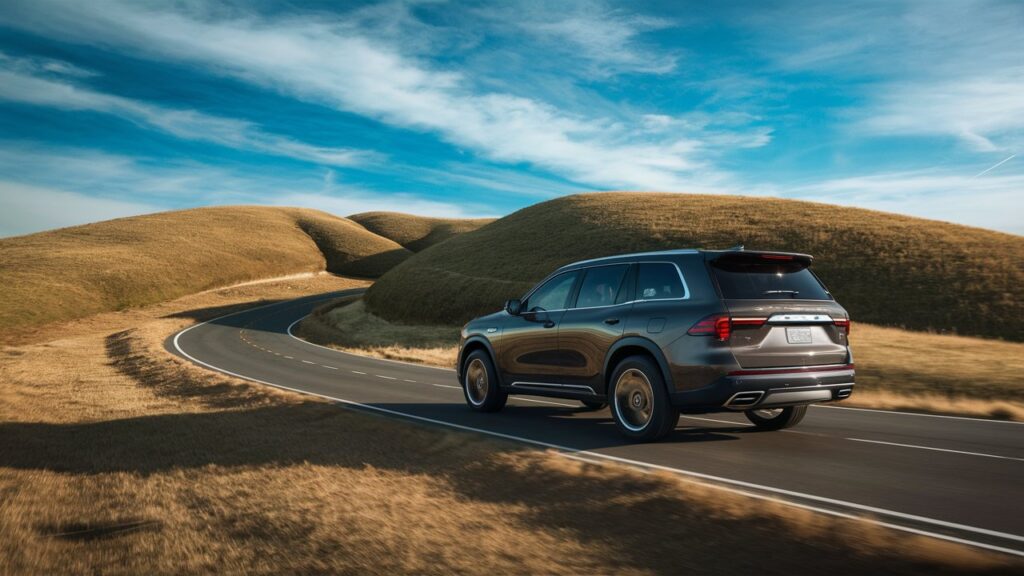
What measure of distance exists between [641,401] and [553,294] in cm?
228

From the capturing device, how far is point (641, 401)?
8070 mm

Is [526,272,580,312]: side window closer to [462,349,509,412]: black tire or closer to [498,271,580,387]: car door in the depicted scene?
[498,271,580,387]: car door

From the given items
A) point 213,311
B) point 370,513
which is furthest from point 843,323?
point 213,311

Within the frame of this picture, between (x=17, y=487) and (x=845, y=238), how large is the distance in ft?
165

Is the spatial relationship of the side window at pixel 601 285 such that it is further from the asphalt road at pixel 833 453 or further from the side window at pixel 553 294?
the asphalt road at pixel 833 453

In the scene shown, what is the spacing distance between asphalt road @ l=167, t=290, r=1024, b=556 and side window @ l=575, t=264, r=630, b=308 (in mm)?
1590

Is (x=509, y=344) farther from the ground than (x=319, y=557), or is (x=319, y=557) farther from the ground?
(x=509, y=344)

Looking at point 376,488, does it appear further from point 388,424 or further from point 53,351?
point 53,351

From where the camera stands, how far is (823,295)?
7.93 metres

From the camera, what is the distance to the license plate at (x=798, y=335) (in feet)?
24.5

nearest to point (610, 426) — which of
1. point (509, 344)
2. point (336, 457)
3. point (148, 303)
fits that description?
point (509, 344)

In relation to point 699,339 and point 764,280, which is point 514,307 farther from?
point 764,280

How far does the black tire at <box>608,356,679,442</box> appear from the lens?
771cm

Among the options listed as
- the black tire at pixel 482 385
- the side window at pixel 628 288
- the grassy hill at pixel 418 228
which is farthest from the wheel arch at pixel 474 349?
the grassy hill at pixel 418 228
